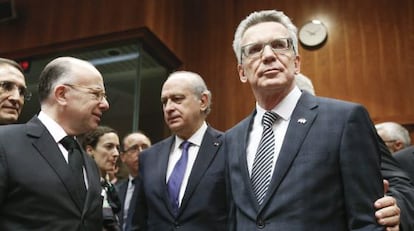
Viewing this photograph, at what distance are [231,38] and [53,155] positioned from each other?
4.34 m

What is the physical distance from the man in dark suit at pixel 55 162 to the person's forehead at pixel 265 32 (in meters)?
0.74

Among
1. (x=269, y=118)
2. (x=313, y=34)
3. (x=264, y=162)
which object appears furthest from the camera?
(x=313, y=34)

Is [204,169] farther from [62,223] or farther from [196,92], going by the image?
[62,223]

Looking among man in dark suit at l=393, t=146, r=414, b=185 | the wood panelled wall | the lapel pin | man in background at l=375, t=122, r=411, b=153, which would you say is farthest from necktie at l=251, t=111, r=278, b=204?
the wood panelled wall

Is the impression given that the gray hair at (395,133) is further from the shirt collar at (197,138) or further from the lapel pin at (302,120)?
the lapel pin at (302,120)

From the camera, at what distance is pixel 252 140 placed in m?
1.83

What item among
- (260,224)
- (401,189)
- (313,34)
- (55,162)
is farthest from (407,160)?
(313,34)

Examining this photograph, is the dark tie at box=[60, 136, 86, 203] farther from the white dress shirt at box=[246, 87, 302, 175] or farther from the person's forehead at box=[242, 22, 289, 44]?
the person's forehead at box=[242, 22, 289, 44]

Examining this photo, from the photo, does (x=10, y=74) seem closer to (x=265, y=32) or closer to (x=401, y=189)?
(x=265, y=32)

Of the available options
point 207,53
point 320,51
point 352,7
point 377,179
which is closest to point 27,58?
point 207,53

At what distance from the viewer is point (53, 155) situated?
6.06ft

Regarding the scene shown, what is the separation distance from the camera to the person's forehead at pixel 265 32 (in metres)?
1.86

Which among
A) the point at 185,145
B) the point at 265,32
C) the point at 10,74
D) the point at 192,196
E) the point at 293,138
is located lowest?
the point at 192,196

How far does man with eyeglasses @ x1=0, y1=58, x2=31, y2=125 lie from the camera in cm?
249
